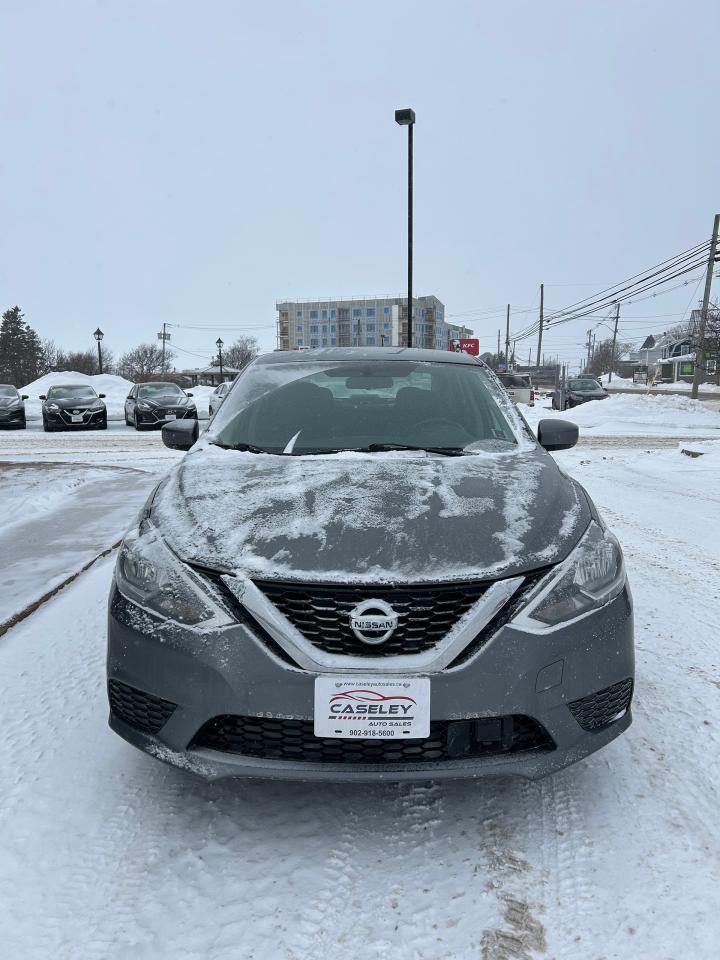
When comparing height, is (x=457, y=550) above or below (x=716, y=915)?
above

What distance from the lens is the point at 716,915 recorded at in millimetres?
1836

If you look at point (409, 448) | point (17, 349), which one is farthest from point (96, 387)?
point (17, 349)

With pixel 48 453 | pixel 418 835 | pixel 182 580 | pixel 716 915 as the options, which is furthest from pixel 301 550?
pixel 48 453

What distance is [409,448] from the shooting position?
10.3 feet

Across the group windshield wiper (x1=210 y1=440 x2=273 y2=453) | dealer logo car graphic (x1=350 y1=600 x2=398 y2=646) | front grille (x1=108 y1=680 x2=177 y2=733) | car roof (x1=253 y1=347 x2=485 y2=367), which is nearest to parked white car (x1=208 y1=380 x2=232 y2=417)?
car roof (x1=253 y1=347 x2=485 y2=367)

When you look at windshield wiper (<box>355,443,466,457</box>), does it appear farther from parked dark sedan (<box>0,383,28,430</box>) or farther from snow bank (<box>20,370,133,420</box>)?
snow bank (<box>20,370,133,420</box>)

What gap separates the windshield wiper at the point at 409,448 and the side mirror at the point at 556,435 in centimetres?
80

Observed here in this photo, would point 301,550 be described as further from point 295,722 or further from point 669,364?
point 669,364

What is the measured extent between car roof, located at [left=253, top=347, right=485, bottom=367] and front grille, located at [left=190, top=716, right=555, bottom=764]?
245cm

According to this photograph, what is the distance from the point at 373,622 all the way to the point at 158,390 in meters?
20.5

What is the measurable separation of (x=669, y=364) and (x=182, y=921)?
101 metres

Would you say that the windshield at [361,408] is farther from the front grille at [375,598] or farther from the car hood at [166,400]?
the car hood at [166,400]

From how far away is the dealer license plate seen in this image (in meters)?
1.94

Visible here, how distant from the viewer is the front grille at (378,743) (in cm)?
200
